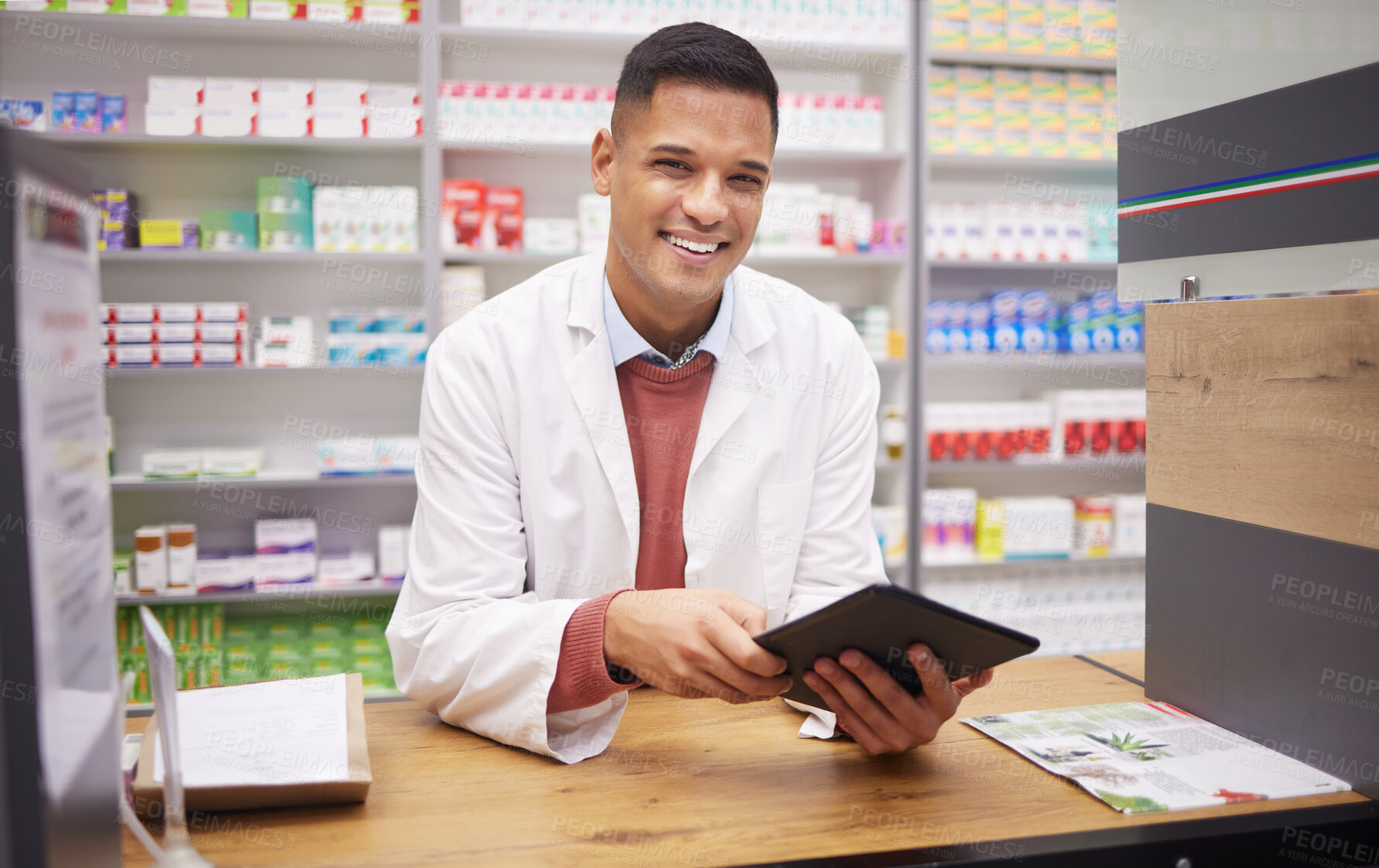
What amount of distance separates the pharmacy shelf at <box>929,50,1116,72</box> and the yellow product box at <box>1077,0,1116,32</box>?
130 mm

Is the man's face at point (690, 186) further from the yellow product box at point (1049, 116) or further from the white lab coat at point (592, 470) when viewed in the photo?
the yellow product box at point (1049, 116)

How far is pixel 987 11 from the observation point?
11.9 feet

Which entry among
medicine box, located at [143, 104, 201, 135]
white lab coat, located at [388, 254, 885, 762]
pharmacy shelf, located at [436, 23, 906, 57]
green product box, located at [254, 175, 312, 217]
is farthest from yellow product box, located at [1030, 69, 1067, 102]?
medicine box, located at [143, 104, 201, 135]

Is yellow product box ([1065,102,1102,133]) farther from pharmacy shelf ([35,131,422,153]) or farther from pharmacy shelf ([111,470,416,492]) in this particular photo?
pharmacy shelf ([111,470,416,492])

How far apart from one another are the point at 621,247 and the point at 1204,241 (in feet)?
2.83

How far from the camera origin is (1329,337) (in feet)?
3.72

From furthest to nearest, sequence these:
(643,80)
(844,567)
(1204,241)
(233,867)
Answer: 1. (844,567)
2. (643,80)
3. (1204,241)
4. (233,867)

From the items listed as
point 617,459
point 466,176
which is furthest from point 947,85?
point 617,459

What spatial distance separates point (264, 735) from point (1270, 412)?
1269mm

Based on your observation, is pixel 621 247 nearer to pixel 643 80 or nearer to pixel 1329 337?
pixel 643 80

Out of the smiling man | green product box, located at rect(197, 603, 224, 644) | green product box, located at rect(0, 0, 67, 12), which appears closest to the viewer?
the smiling man

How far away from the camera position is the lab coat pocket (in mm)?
1589

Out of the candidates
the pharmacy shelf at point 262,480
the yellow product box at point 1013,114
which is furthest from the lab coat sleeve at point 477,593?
the yellow product box at point 1013,114

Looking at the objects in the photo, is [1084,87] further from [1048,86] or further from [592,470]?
[592,470]
